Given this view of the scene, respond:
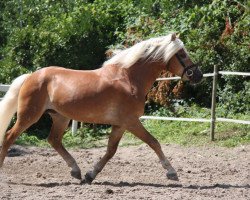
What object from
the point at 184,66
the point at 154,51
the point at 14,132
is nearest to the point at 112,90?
the point at 154,51

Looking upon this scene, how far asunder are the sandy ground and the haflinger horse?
0.39m

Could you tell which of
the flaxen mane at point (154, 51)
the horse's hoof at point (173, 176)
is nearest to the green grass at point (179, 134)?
the horse's hoof at point (173, 176)

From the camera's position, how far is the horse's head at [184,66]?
7578 mm

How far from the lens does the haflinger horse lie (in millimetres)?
7340

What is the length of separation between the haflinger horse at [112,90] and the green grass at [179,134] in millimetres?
3395

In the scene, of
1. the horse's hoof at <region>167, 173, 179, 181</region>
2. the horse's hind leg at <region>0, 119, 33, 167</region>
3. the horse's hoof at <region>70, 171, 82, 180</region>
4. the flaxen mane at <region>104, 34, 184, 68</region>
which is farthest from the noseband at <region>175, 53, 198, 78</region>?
the horse's hind leg at <region>0, 119, 33, 167</region>

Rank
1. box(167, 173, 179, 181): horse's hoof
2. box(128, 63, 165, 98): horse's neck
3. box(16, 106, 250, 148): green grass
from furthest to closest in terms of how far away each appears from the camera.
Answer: box(16, 106, 250, 148): green grass, box(128, 63, 165, 98): horse's neck, box(167, 173, 179, 181): horse's hoof

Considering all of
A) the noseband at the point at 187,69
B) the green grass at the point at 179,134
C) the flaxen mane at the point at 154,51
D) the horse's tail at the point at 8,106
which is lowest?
the green grass at the point at 179,134

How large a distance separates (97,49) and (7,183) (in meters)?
8.62

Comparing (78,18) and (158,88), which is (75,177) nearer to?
(158,88)

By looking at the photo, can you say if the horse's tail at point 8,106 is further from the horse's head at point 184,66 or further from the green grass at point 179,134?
the green grass at point 179,134

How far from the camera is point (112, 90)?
735 cm

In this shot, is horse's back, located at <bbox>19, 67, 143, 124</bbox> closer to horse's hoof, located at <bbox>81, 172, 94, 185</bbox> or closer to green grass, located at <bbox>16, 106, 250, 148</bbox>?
horse's hoof, located at <bbox>81, 172, 94, 185</bbox>

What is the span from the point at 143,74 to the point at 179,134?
4366 mm
